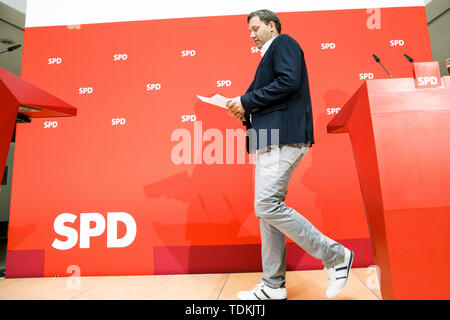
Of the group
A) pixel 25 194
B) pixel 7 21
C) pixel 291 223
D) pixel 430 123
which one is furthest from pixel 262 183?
pixel 7 21

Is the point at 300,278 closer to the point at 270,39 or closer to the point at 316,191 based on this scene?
the point at 316,191

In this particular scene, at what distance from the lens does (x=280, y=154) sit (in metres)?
1.15

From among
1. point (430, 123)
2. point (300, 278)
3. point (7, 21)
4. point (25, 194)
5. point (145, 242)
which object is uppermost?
point (7, 21)

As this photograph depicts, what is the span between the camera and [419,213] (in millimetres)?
827

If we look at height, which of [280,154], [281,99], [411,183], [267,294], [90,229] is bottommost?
[267,294]

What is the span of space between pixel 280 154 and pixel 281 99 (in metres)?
0.23

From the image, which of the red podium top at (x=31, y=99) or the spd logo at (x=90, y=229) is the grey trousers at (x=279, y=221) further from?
the spd logo at (x=90, y=229)

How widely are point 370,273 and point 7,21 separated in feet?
14.4

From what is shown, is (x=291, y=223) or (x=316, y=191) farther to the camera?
(x=316, y=191)

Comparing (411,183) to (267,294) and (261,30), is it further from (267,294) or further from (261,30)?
(261,30)

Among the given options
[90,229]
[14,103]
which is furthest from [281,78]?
[90,229]

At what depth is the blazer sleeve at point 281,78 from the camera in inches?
44.3

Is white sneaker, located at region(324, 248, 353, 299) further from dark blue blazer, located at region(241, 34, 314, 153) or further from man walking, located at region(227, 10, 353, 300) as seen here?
dark blue blazer, located at region(241, 34, 314, 153)
